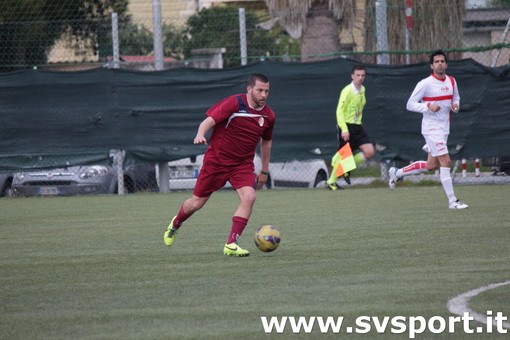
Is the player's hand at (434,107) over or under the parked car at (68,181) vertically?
over

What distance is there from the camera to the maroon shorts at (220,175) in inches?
382

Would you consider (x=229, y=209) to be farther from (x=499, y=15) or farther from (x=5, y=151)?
(x=499, y=15)

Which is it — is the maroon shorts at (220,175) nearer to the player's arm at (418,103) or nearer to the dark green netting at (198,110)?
the player's arm at (418,103)

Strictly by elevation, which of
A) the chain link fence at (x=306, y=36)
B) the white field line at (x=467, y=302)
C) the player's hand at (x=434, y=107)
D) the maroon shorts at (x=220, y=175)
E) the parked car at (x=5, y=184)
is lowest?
the parked car at (x=5, y=184)

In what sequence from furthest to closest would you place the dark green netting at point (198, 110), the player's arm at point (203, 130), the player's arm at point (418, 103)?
the dark green netting at point (198, 110) → the player's arm at point (418, 103) → the player's arm at point (203, 130)

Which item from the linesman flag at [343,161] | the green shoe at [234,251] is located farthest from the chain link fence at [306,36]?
the green shoe at [234,251]

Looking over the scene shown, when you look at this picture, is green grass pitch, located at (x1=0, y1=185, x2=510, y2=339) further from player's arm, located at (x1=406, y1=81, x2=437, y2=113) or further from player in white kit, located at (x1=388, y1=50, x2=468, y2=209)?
player's arm, located at (x1=406, y1=81, x2=437, y2=113)

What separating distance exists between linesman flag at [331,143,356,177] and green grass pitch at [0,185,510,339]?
3347 millimetres

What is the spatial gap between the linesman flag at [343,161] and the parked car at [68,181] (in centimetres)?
447

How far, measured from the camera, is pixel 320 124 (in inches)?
779

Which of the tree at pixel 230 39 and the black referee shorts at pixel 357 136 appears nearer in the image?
the black referee shorts at pixel 357 136

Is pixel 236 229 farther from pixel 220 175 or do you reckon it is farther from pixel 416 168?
pixel 416 168

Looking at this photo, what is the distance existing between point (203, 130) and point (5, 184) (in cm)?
1260

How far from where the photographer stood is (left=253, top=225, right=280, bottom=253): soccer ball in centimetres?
925
